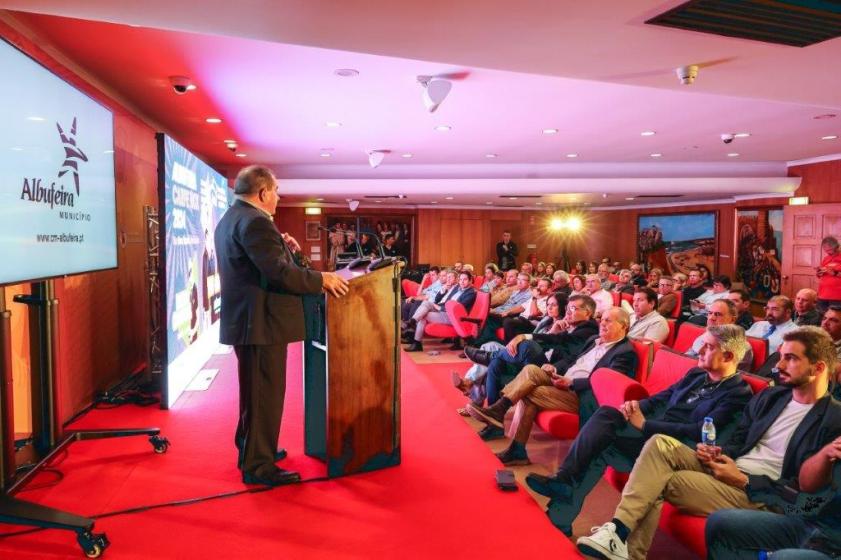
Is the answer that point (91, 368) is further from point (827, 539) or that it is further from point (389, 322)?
point (827, 539)

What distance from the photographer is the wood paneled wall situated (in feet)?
12.9

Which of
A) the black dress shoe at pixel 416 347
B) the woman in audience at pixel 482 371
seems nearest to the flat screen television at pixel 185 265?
the woman in audience at pixel 482 371

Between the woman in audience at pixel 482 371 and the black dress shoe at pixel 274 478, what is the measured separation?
7.23 feet

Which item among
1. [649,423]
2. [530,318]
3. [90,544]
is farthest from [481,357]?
[90,544]

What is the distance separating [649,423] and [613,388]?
43 cm

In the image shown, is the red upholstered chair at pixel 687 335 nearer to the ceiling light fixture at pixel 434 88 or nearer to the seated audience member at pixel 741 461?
the seated audience member at pixel 741 461

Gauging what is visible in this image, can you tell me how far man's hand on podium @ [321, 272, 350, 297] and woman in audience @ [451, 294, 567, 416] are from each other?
2331 millimetres

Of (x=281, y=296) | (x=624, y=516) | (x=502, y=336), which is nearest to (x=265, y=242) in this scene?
(x=281, y=296)

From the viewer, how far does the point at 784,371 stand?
248 centimetres

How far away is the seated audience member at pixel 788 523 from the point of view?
6.81ft

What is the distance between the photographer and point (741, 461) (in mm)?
2574

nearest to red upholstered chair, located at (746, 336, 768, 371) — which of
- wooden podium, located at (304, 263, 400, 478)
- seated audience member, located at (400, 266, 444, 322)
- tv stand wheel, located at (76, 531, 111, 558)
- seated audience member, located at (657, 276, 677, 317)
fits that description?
wooden podium, located at (304, 263, 400, 478)

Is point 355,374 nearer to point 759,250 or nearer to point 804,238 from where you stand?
point 804,238

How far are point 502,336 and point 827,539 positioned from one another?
516 cm
